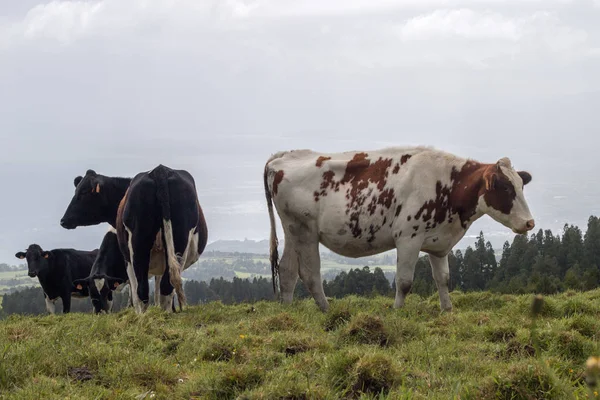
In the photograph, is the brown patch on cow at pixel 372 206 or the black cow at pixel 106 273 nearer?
the brown patch on cow at pixel 372 206

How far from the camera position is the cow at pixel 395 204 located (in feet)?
40.6

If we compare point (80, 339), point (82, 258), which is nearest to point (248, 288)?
point (82, 258)

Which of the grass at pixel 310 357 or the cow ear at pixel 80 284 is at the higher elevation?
the grass at pixel 310 357

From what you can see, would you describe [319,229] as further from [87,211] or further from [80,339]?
[87,211]

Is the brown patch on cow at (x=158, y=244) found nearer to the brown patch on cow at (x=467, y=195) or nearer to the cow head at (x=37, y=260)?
the brown patch on cow at (x=467, y=195)

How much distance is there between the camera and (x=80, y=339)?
8359 millimetres

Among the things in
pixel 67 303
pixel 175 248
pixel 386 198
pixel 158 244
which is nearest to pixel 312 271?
pixel 386 198

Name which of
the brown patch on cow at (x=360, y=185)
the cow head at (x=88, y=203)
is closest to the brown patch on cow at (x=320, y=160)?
the brown patch on cow at (x=360, y=185)

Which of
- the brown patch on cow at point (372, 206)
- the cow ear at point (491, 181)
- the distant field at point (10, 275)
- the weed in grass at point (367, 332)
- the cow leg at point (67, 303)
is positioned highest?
the cow ear at point (491, 181)

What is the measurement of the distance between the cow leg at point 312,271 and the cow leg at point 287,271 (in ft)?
1.93

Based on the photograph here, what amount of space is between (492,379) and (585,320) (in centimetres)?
356

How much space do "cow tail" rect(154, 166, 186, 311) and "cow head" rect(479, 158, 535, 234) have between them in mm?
5579

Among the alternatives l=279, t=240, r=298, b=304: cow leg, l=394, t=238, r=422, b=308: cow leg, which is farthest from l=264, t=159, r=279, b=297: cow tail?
l=394, t=238, r=422, b=308: cow leg

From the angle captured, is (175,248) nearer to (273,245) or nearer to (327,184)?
(273,245)
